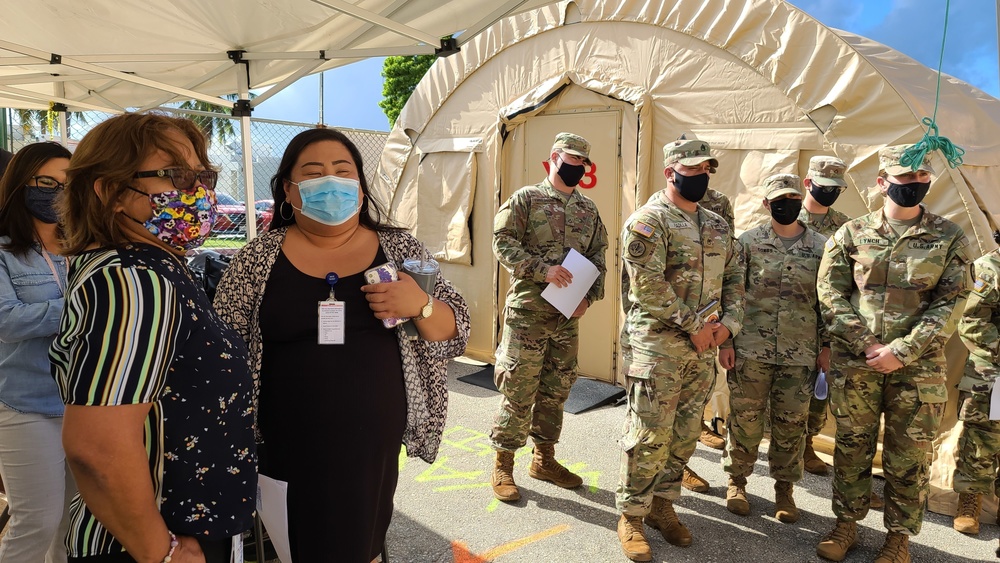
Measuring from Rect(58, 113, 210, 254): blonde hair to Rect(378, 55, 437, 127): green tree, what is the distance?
22.0 metres

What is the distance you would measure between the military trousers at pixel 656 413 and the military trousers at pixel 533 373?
0.69 m

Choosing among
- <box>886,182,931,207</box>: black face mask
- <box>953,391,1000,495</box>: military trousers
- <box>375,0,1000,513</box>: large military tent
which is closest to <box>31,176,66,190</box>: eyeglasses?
<box>886,182,931,207</box>: black face mask

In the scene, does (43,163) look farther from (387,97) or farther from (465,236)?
(387,97)

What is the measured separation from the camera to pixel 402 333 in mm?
1928

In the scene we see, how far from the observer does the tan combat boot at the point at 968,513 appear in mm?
3566

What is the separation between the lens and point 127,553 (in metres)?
1.33

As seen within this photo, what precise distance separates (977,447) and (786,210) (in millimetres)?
1706

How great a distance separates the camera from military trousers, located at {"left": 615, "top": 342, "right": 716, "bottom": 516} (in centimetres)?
316

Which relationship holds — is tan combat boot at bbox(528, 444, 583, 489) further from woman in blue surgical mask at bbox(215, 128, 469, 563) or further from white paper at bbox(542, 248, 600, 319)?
woman in blue surgical mask at bbox(215, 128, 469, 563)

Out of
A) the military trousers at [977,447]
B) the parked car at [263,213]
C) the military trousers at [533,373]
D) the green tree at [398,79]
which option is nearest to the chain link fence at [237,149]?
the parked car at [263,213]

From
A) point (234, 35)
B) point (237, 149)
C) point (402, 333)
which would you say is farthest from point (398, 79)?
point (402, 333)

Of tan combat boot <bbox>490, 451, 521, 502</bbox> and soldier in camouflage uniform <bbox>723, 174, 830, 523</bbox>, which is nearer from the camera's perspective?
soldier in camouflage uniform <bbox>723, 174, 830, 523</bbox>

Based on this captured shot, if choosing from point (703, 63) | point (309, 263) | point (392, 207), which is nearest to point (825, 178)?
point (703, 63)

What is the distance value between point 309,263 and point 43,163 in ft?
4.65
